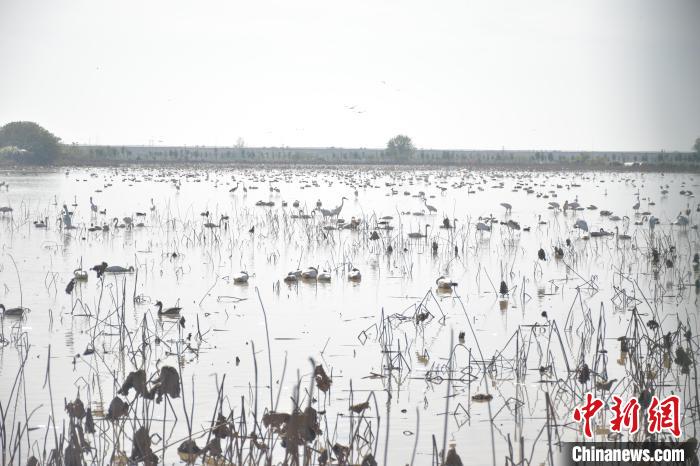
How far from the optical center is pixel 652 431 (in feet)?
16.6

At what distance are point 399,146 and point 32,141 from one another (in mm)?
49622

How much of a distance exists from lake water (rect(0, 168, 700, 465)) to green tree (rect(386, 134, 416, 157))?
276ft

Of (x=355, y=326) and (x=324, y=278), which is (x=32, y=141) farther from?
(x=355, y=326)

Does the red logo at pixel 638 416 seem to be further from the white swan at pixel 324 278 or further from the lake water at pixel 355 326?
the white swan at pixel 324 278

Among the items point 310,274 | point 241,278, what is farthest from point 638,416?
point 241,278

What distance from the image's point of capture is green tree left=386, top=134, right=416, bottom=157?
10469 cm

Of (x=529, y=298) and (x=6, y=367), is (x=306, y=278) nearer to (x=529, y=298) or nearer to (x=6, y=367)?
(x=529, y=298)

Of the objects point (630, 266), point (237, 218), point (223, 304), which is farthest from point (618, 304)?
point (237, 218)

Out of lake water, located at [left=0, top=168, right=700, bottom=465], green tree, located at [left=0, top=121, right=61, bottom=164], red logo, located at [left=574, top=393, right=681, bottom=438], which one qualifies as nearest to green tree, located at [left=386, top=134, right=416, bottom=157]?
green tree, located at [left=0, top=121, right=61, bottom=164]

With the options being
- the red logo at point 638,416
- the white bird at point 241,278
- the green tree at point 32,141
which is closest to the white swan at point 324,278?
the white bird at point 241,278

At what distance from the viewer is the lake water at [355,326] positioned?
583 centimetres

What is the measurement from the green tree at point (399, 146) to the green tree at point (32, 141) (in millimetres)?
45778

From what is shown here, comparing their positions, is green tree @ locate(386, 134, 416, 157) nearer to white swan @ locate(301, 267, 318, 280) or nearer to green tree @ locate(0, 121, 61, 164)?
green tree @ locate(0, 121, 61, 164)

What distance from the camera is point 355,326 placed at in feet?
29.5
